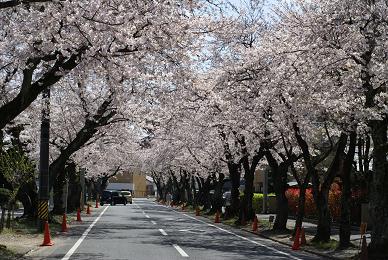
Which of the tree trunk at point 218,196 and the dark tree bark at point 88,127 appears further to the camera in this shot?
the tree trunk at point 218,196

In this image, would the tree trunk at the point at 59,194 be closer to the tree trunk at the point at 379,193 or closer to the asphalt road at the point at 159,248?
the asphalt road at the point at 159,248

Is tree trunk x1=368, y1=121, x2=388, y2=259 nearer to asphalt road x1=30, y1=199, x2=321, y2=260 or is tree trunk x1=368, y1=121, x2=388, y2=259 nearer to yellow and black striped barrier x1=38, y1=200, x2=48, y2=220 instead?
asphalt road x1=30, y1=199, x2=321, y2=260

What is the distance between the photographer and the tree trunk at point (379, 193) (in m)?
15.4

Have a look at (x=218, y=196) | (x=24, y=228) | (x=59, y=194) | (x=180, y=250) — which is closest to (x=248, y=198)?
(x=218, y=196)

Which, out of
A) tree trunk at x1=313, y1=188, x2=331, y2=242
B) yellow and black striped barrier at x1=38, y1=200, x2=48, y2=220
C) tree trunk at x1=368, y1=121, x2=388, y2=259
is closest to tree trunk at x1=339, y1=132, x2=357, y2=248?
tree trunk at x1=313, y1=188, x2=331, y2=242

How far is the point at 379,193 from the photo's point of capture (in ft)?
51.1

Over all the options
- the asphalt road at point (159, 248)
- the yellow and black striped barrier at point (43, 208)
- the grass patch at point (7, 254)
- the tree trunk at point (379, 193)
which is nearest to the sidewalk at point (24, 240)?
the grass patch at point (7, 254)

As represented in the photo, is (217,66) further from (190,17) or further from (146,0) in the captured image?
(146,0)

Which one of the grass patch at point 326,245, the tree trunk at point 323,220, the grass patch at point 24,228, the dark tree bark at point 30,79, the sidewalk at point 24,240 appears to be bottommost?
the grass patch at point 326,245

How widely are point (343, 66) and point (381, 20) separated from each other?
421 cm

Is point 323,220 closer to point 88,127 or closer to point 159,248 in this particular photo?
point 159,248

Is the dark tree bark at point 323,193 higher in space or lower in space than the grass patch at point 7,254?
higher

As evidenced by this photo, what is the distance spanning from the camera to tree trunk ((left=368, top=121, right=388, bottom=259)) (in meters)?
15.4

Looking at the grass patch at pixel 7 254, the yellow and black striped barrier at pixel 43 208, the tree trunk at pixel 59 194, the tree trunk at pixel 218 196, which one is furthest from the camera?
the tree trunk at pixel 218 196
